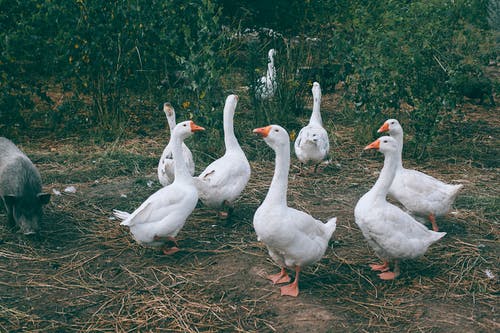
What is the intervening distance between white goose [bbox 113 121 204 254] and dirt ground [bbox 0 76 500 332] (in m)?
0.23

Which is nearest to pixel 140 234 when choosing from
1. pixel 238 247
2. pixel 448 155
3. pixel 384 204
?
Result: pixel 238 247

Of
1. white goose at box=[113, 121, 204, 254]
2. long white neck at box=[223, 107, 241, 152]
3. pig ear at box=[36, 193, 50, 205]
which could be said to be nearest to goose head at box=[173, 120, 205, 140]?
white goose at box=[113, 121, 204, 254]

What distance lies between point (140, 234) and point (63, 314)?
3.06 feet

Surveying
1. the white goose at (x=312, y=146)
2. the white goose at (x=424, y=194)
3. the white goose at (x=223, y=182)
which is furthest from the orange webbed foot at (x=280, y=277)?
the white goose at (x=312, y=146)

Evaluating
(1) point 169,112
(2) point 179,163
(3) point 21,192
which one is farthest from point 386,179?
(3) point 21,192

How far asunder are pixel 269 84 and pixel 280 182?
15.5 ft

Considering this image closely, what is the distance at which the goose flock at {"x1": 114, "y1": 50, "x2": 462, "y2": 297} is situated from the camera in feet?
13.7

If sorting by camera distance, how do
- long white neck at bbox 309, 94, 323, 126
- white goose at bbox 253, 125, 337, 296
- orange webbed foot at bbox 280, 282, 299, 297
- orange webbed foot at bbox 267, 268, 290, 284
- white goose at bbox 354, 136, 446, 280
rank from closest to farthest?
white goose at bbox 253, 125, 337, 296
orange webbed foot at bbox 280, 282, 299, 297
white goose at bbox 354, 136, 446, 280
orange webbed foot at bbox 267, 268, 290, 284
long white neck at bbox 309, 94, 323, 126

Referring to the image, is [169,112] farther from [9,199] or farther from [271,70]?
[271,70]

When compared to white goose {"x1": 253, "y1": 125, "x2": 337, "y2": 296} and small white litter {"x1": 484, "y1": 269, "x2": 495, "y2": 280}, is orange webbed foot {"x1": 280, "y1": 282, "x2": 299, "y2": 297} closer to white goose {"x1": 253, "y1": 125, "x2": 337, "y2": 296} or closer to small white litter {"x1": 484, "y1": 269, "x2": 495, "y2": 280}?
white goose {"x1": 253, "y1": 125, "x2": 337, "y2": 296}

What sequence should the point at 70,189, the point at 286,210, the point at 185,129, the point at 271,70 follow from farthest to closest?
the point at 271,70 < the point at 70,189 < the point at 185,129 < the point at 286,210

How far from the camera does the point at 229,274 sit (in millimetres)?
4555

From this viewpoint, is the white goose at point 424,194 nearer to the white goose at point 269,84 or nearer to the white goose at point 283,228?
the white goose at point 283,228

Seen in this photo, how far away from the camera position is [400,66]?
23.1 ft
